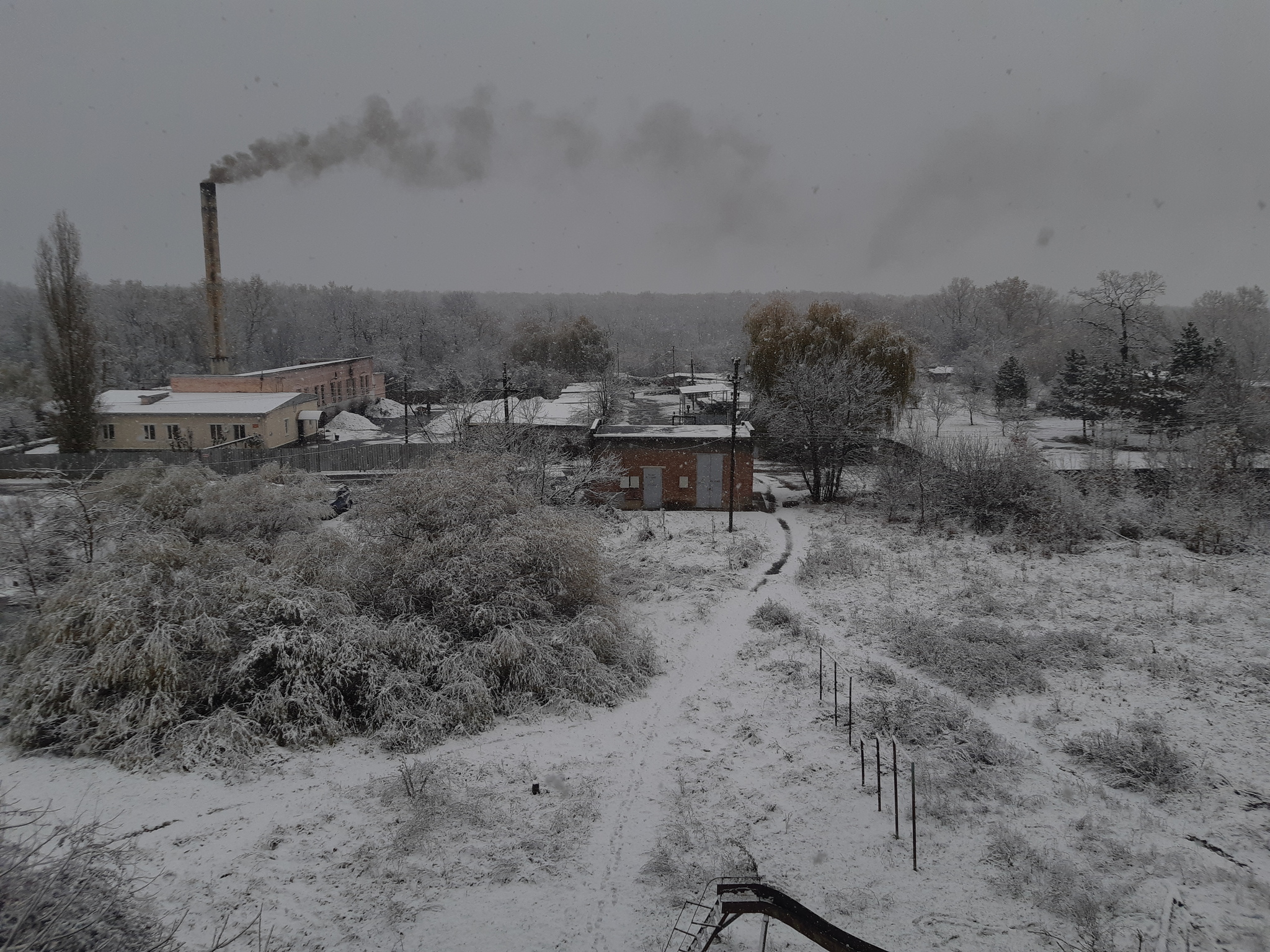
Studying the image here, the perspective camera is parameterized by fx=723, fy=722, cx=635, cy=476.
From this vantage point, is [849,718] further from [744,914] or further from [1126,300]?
[1126,300]

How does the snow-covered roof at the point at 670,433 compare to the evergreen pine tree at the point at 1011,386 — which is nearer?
the snow-covered roof at the point at 670,433

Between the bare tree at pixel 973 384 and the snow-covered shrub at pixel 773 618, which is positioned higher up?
the bare tree at pixel 973 384

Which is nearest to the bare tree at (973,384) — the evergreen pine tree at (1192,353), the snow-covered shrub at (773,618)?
the evergreen pine tree at (1192,353)

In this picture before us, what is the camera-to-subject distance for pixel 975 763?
9.27 m

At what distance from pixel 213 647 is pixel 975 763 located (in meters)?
10.4

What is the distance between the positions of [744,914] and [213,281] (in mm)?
39593

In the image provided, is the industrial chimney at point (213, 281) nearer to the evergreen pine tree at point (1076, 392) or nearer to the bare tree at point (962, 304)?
the evergreen pine tree at point (1076, 392)

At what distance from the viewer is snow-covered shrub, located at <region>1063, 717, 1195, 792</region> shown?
8672 millimetres

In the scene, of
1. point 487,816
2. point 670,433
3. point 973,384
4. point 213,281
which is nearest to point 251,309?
point 213,281

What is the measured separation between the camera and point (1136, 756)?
9055mm

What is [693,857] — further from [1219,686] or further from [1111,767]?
[1219,686]

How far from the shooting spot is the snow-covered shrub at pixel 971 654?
11.4 m

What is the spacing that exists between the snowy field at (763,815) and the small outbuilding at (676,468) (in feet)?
37.7

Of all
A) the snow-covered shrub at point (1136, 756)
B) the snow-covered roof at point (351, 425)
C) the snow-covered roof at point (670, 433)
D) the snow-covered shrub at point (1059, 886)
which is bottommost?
the snow-covered shrub at point (1059, 886)
